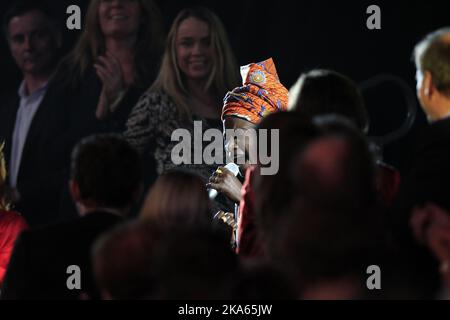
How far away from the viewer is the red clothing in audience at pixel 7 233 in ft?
A: 11.6

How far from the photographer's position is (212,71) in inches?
207

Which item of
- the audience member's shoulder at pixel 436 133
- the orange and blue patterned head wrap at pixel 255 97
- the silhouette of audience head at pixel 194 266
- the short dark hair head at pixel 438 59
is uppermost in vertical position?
the orange and blue patterned head wrap at pixel 255 97

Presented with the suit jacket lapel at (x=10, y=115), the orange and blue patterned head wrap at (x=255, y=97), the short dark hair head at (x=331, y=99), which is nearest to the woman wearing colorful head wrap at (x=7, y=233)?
the orange and blue patterned head wrap at (x=255, y=97)

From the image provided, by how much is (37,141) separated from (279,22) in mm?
1487

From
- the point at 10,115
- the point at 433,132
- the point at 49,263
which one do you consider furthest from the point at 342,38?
the point at 49,263

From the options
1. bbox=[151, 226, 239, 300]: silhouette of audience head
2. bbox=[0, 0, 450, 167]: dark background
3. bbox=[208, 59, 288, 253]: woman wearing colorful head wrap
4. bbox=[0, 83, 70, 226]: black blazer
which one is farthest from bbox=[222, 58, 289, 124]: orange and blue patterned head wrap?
bbox=[151, 226, 239, 300]: silhouette of audience head

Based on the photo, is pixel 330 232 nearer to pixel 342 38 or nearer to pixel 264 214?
pixel 264 214

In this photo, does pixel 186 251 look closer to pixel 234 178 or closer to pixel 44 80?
pixel 234 178

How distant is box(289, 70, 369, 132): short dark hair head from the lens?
106 inches

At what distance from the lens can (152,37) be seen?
5273 mm

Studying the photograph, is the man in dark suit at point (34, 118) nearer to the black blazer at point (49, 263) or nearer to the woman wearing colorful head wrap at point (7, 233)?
the woman wearing colorful head wrap at point (7, 233)

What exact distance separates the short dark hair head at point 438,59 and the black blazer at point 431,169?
0.54 feet

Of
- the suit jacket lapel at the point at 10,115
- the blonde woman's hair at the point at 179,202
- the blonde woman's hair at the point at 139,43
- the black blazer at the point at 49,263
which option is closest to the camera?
the black blazer at the point at 49,263

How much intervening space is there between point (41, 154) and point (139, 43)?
2.66 ft
